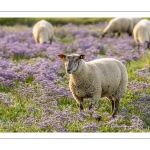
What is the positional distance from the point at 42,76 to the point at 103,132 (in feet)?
10.6

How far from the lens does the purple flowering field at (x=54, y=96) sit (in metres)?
8.65

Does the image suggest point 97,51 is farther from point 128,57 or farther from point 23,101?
point 23,101

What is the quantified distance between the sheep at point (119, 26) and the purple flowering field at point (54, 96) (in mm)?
4697

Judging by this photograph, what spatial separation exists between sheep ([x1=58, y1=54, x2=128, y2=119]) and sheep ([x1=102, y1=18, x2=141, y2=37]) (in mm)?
11095

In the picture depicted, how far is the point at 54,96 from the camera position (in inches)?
399

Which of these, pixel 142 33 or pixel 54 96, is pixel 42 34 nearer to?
pixel 142 33

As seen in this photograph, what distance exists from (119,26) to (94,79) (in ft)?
40.7

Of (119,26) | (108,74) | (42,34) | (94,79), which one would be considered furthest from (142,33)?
(94,79)

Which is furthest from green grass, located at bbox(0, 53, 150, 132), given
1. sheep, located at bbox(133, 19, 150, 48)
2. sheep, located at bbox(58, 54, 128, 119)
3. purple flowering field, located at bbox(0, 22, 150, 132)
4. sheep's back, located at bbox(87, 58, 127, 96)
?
sheep, located at bbox(133, 19, 150, 48)

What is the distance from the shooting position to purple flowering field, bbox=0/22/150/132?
8.65 m

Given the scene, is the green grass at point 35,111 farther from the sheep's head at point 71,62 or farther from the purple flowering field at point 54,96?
the sheep's head at point 71,62

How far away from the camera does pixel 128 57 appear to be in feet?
47.3

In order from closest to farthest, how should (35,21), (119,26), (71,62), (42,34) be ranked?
1. (71,62)
2. (42,34)
3. (119,26)
4. (35,21)
